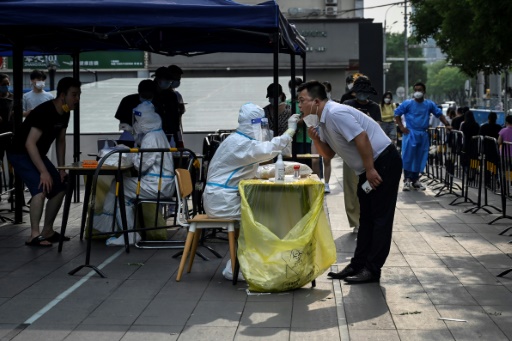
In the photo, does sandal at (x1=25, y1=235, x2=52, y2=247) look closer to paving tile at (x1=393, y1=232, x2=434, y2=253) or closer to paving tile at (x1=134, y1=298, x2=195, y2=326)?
paving tile at (x1=134, y1=298, x2=195, y2=326)

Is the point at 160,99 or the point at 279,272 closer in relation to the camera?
the point at 279,272

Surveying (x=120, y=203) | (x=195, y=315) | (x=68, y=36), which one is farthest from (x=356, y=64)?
(x=195, y=315)

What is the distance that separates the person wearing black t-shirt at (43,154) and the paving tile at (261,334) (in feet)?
14.7

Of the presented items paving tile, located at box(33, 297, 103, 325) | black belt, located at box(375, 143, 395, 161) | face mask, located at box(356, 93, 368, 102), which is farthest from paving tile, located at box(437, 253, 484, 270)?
paving tile, located at box(33, 297, 103, 325)

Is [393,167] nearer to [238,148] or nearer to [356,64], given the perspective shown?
[238,148]

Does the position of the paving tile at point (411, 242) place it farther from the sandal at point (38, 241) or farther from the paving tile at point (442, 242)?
the sandal at point (38, 241)

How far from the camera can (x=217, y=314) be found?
7.29m

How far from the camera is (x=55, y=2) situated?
985cm

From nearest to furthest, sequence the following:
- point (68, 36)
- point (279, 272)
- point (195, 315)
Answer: point (195, 315)
point (279, 272)
point (68, 36)

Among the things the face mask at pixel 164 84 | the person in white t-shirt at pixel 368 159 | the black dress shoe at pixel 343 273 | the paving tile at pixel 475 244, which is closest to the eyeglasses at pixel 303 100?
the person in white t-shirt at pixel 368 159

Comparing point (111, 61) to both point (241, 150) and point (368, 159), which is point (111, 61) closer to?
point (241, 150)

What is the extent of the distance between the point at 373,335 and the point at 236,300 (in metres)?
1.52

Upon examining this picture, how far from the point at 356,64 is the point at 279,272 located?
3341 cm

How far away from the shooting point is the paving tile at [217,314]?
23.0 feet
